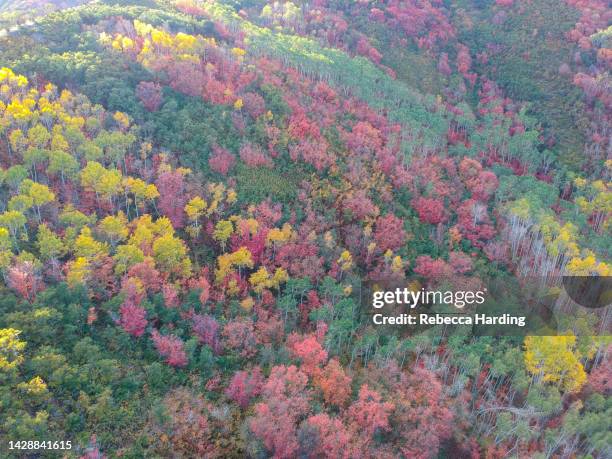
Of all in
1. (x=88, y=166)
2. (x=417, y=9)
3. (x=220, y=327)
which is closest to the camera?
(x=220, y=327)

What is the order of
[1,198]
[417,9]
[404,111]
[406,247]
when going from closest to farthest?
[1,198] → [406,247] → [404,111] → [417,9]

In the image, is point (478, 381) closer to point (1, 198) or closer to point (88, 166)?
point (88, 166)

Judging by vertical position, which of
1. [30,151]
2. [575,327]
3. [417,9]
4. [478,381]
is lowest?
[478,381]

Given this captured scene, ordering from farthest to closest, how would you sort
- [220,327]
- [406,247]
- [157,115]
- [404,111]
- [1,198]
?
[404,111]
[157,115]
[406,247]
[1,198]
[220,327]

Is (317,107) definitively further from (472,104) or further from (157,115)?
(472,104)

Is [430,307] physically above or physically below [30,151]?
below

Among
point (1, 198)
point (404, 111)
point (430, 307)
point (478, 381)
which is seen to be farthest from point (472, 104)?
point (1, 198)

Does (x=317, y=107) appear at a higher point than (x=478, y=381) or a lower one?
higher

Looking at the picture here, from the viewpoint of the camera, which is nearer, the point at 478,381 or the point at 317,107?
the point at 478,381

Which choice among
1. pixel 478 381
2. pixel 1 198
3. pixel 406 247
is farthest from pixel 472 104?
pixel 1 198
